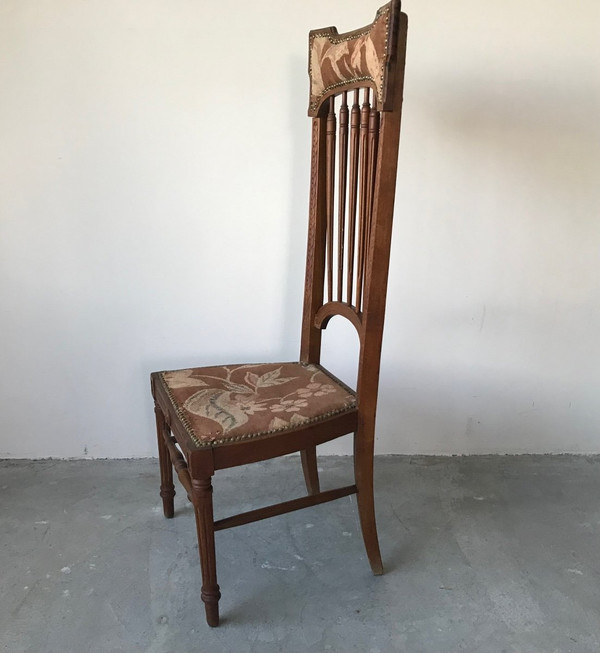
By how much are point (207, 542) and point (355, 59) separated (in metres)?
1.13

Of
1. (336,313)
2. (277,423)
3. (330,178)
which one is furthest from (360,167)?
(277,423)

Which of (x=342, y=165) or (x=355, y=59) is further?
(x=342, y=165)

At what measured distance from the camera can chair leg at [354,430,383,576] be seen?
4.55 ft

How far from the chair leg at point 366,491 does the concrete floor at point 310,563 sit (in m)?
0.06

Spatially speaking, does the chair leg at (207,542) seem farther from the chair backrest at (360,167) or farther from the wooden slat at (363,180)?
the wooden slat at (363,180)

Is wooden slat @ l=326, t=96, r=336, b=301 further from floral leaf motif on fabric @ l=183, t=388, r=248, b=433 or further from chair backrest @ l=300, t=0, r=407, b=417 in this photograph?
floral leaf motif on fabric @ l=183, t=388, r=248, b=433

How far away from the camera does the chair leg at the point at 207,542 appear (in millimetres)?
1212

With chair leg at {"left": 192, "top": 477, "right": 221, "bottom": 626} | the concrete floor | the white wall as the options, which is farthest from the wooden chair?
the white wall

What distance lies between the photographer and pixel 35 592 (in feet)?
4.58

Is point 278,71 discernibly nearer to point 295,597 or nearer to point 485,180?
point 485,180

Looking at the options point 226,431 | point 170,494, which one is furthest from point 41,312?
point 226,431

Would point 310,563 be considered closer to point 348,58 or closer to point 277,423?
point 277,423

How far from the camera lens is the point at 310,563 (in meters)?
1.51

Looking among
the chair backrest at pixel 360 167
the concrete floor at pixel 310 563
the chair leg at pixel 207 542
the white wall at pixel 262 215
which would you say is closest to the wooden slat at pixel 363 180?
the chair backrest at pixel 360 167
